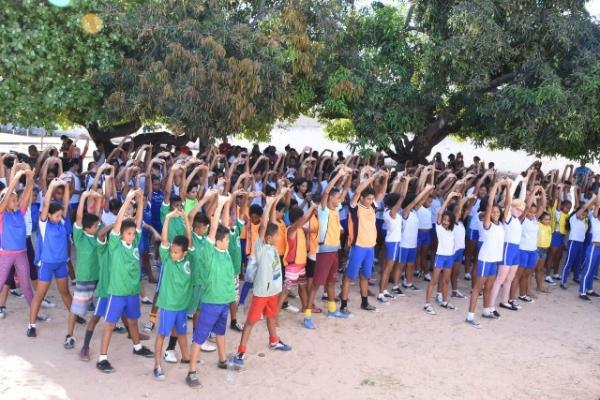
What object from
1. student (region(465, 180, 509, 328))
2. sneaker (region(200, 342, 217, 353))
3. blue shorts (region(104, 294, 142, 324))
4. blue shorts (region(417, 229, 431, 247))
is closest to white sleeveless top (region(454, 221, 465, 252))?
student (region(465, 180, 509, 328))

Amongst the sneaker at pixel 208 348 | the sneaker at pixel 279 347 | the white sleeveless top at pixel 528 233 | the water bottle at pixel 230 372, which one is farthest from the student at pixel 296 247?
the white sleeveless top at pixel 528 233

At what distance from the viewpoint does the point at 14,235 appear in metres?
6.14

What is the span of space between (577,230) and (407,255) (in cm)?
278

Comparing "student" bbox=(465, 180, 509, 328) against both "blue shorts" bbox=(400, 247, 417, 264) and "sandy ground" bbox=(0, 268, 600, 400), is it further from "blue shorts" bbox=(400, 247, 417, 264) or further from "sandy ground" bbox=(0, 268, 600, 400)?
"blue shorts" bbox=(400, 247, 417, 264)

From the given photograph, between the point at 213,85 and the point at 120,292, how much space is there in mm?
5553

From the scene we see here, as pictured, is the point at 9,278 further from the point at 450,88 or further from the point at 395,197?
the point at 450,88

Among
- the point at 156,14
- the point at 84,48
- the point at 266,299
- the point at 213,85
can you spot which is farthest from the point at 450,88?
the point at 266,299

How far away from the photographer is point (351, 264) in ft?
23.6

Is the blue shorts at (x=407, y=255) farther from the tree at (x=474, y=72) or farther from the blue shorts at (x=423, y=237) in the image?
the tree at (x=474, y=72)

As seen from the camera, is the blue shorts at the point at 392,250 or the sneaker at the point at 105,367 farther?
the blue shorts at the point at 392,250

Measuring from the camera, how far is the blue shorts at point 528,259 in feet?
26.2

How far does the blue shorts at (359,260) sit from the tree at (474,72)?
4.99 metres

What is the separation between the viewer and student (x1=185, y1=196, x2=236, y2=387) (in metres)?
5.25

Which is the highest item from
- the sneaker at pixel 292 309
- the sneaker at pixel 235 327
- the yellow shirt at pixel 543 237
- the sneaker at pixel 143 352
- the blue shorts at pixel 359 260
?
the yellow shirt at pixel 543 237
